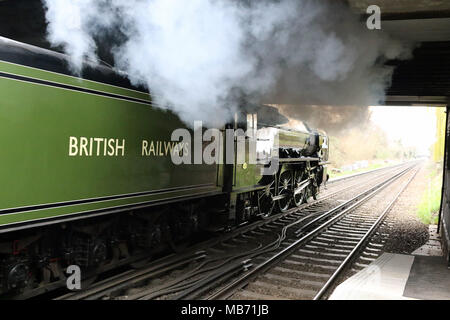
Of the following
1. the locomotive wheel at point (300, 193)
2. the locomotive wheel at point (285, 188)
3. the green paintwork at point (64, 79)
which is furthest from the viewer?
the locomotive wheel at point (300, 193)

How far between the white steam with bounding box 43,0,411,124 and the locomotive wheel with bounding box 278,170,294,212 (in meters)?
3.89

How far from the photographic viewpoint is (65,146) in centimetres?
448

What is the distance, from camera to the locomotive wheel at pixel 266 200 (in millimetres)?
10177

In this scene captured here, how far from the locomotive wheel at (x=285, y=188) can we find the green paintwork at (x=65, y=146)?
607cm

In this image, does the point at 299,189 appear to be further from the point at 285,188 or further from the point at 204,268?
the point at 204,268

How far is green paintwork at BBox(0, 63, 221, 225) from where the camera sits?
12.9 feet

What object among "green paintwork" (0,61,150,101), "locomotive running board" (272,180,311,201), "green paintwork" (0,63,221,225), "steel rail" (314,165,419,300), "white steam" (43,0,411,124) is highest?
"white steam" (43,0,411,124)

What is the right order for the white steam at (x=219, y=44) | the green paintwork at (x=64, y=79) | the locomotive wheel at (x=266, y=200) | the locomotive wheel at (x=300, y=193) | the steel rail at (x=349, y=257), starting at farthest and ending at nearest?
1. the locomotive wheel at (x=300, y=193)
2. the locomotive wheel at (x=266, y=200)
3. the steel rail at (x=349, y=257)
4. the white steam at (x=219, y=44)
5. the green paintwork at (x=64, y=79)

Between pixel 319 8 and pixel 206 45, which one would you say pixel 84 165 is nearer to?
pixel 206 45

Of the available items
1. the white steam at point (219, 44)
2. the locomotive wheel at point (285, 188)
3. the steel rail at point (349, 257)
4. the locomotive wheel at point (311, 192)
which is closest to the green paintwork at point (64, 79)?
the white steam at point (219, 44)

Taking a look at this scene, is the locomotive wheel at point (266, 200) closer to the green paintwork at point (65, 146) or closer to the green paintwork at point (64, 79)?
the green paintwork at point (65, 146)

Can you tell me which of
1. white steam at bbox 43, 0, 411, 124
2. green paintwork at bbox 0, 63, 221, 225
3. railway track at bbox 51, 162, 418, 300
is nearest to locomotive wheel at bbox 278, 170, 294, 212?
railway track at bbox 51, 162, 418, 300

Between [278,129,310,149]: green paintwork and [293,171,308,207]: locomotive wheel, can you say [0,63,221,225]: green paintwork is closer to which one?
[278,129,310,149]: green paintwork
